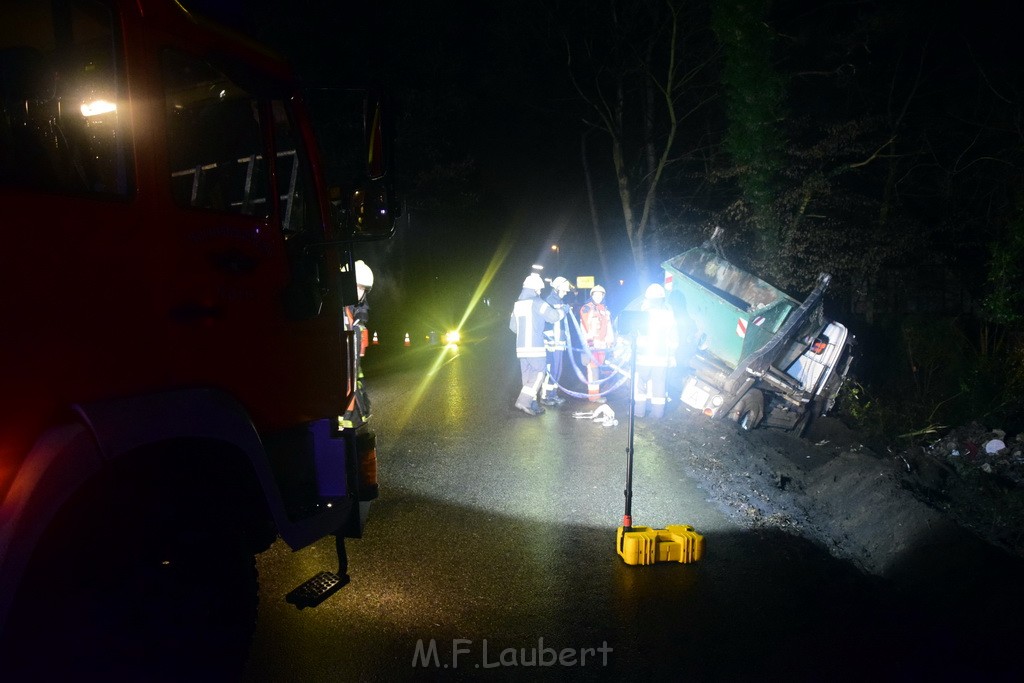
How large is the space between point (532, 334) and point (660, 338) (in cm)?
175

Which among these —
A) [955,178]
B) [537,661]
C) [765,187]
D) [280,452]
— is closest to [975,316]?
[955,178]

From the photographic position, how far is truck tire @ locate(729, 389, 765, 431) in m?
8.19

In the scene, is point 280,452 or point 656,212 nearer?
point 280,452

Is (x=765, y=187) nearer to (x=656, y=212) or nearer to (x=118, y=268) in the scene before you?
(x=656, y=212)

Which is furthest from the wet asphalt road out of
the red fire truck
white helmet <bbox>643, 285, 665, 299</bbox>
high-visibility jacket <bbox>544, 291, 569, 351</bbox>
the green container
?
high-visibility jacket <bbox>544, 291, 569, 351</bbox>

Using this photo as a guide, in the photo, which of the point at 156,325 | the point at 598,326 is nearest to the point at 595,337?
the point at 598,326

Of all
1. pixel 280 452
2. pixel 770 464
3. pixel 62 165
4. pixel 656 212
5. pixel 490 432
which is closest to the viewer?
pixel 62 165

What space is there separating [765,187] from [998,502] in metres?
9.14

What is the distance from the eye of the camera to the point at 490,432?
8.22 meters

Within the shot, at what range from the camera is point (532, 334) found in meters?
9.10

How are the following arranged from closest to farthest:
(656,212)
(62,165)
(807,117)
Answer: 1. (62,165)
2. (807,117)
3. (656,212)

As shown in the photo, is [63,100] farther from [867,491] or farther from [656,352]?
[656,352]

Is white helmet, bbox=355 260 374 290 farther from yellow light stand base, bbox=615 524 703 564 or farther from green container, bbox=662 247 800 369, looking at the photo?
green container, bbox=662 247 800 369

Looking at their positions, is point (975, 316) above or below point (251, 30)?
below
